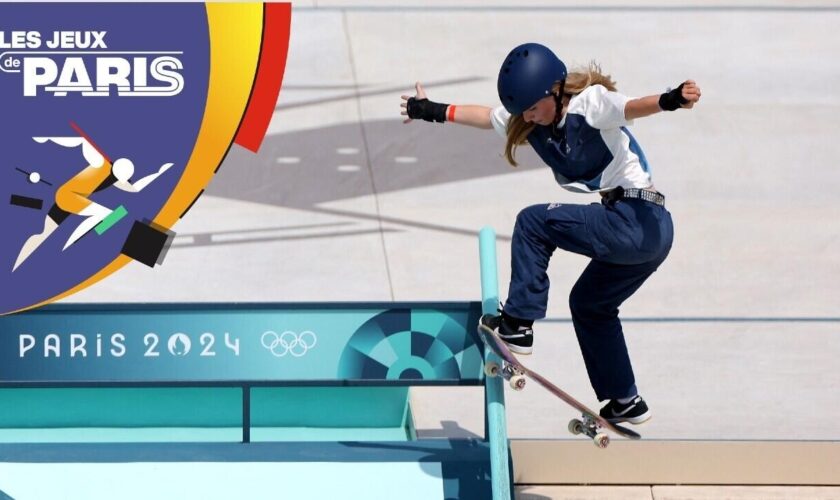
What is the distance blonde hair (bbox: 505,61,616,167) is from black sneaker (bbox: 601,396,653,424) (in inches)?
50.6

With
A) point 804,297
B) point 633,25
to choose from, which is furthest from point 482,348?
point 633,25

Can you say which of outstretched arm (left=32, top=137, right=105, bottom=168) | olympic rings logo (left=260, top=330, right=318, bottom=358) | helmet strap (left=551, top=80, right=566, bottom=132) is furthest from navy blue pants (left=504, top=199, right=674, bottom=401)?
outstretched arm (left=32, top=137, right=105, bottom=168)

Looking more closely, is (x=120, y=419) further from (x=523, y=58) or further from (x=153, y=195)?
(x=153, y=195)

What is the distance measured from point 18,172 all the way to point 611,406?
21.4 ft

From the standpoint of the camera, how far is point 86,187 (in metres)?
11.9

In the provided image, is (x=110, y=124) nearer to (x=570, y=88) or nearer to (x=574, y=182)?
(x=574, y=182)

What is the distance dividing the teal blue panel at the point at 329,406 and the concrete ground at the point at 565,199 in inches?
10.2

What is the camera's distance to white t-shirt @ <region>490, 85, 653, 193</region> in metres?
6.24

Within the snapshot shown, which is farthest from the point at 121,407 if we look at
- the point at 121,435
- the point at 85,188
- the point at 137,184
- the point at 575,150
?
the point at 137,184

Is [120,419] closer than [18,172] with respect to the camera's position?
Yes

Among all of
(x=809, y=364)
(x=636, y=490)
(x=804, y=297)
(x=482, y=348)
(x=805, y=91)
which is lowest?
(x=636, y=490)

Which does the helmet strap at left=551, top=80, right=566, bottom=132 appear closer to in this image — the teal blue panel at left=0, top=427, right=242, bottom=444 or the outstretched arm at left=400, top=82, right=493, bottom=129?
the outstretched arm at left=400, top=82, right=493, bottom=129

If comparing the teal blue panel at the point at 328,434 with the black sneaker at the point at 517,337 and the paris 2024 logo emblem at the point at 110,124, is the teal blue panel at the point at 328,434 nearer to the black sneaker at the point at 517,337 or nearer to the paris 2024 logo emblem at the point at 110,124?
the black sneaker at the point at 517,337

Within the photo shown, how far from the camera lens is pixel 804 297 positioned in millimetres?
10133
